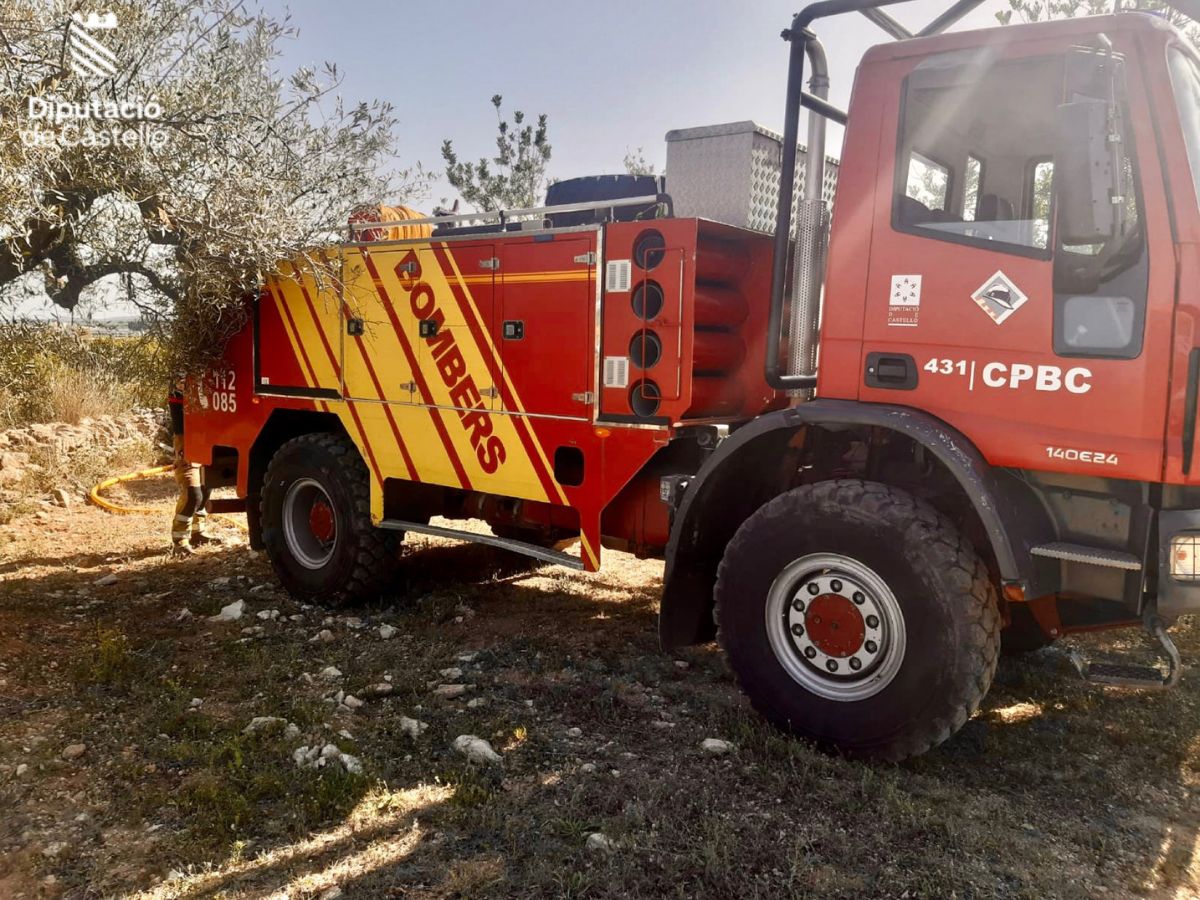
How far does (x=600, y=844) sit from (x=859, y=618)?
1400mm

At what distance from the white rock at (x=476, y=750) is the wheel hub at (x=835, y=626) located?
1.30 m

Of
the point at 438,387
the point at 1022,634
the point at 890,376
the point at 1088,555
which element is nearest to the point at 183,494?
the point at 438,387

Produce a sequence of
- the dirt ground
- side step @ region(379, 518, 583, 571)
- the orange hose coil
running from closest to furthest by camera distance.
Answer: the dirt ground, side step @ region(379, 518, 583, 571), the orange hose coil

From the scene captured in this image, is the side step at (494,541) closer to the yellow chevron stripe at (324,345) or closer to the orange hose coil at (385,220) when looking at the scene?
the yellow chevron stripe at (324,345)

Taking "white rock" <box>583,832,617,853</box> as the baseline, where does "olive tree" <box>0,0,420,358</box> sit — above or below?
above

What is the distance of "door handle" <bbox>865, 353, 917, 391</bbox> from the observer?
3785 millimetres

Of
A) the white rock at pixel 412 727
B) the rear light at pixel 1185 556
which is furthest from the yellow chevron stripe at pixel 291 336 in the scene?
the rear light at pixel 1185 556

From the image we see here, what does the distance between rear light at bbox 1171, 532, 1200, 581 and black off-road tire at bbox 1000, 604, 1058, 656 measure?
4.64 feet

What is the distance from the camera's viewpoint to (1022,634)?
4887 mm

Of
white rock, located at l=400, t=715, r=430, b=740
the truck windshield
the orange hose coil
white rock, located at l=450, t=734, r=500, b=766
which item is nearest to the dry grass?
the orange hose coil

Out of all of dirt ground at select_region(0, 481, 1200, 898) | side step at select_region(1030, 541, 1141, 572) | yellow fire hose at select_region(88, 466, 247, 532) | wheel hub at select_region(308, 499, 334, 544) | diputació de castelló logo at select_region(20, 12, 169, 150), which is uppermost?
diputació de castelló logo at select_region(20, 12, 169, 150)

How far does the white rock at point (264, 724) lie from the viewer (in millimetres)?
4078

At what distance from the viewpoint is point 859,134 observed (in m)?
3.90

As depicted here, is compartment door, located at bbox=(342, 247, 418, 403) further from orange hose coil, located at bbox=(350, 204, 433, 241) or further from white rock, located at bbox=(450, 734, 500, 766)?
white rock, located at bbox=(450, 734, 500, 766)
